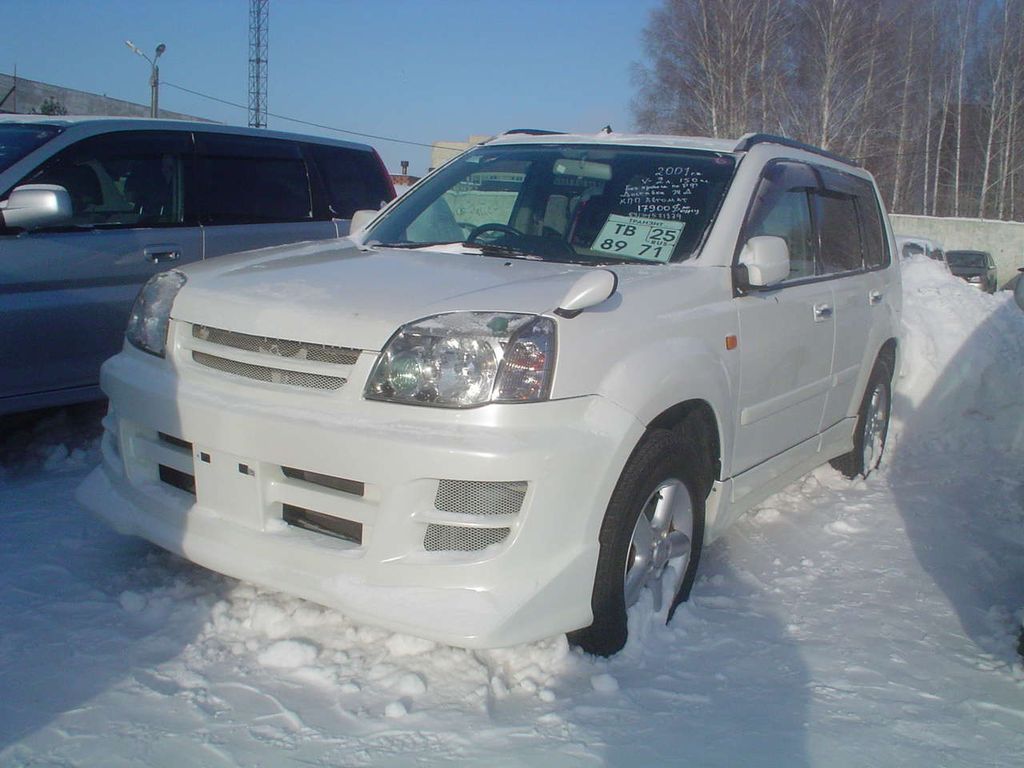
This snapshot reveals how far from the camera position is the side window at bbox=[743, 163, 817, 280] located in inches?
153

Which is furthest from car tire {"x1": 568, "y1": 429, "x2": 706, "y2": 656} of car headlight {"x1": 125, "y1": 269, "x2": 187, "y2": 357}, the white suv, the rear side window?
the rear side window

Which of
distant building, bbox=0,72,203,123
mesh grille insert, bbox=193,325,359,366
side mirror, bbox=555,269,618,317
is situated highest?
distant building, bbox=0,72,203,123

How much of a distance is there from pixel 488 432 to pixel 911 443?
4809 millimetres

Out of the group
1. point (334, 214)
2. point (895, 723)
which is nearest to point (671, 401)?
point (895, 723)

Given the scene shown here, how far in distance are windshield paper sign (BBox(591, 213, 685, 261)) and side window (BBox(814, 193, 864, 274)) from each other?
1157mm

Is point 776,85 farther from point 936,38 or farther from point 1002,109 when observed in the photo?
point 1002,109

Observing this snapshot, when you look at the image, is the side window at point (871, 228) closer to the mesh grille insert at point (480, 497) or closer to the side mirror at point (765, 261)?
the side mirror at point (765, 261)

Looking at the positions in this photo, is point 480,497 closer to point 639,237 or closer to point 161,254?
point 639,237

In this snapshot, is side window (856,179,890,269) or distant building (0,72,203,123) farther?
distant building (0,72,203,123)

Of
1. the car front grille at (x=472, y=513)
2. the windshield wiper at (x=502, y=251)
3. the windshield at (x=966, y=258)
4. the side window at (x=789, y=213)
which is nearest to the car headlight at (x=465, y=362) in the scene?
the car front grille at (x=472, y=513)

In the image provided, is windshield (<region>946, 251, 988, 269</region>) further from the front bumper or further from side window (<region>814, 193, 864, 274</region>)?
the front bumper

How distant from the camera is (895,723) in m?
2.84

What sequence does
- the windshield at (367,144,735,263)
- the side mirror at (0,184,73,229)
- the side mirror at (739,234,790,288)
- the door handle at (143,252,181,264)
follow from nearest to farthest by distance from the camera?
1. the side mirror at (739,234,790,288)
2. the windshield at (367,144,735,263)
3. the side mirror at (0,184,73,229)
4. the door handle at (143,252,181,264)

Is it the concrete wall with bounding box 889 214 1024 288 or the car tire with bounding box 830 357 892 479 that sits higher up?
the concrete wall with bounding box 889 214 1024 288
